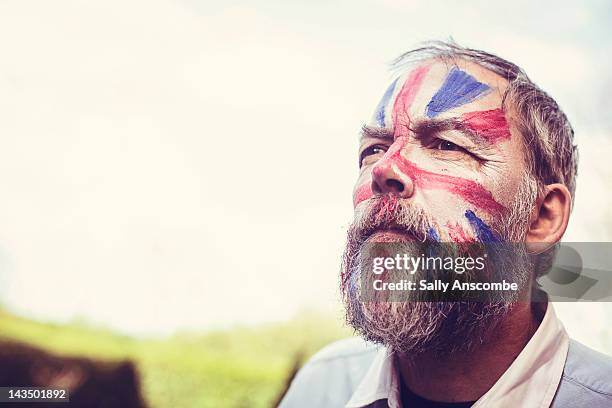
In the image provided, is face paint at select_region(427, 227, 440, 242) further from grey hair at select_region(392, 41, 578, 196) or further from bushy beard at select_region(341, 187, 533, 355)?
grey hair at select_region(392, 41, 578, 196)

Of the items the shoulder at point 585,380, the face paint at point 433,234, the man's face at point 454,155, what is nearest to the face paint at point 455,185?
the man's face at point 454,155

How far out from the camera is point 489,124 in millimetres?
1474

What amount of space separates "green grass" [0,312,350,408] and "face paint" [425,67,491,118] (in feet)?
2.13

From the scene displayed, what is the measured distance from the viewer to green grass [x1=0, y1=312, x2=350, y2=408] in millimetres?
1664

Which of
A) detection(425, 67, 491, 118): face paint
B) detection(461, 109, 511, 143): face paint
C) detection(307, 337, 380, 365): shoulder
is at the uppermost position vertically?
detection(425, 67, 491, 118): face paint

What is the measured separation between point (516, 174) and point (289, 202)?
615 mm

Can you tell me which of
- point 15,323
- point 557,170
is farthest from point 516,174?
point 15,323

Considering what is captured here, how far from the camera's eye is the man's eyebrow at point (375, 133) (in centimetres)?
155

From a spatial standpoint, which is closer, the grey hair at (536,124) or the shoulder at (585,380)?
the shoulder at (585,380)

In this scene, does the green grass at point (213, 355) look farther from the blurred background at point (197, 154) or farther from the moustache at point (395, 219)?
the moustache at point (395, 219)

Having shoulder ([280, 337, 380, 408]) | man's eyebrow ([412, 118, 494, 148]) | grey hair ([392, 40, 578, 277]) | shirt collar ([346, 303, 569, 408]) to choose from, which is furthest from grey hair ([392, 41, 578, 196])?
shoulder ([280, 337, 380, 408])

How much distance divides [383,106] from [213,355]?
833 millimetres

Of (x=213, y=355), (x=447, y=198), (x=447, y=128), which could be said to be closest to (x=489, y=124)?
(x=447, y=128)

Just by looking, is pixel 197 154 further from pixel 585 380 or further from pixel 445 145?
pixel 585 380
